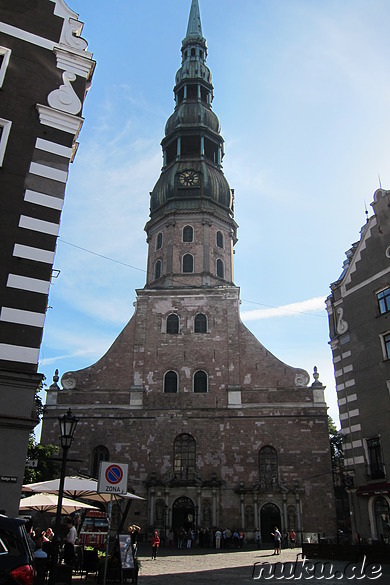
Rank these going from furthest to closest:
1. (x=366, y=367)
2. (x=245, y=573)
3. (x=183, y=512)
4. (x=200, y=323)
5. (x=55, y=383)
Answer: (x=200, y=323) < (x=55, y=383) < (x=183, y=512) < (x=366, y=367) < (x=245, y=573)

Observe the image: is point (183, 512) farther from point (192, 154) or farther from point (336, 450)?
point (192, 154)

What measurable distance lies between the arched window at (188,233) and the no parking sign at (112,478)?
83.5 feet

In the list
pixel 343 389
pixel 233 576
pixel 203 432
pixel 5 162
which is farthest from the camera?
pixel 203 432

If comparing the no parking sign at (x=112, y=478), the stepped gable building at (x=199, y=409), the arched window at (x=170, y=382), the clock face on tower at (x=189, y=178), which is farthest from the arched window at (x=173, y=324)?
the no parking sign at (x=112, y=478)

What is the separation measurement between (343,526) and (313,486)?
17162mm

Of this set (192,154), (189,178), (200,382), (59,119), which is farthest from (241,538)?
(192,154)

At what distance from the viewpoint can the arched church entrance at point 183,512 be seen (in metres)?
Result: 25.1

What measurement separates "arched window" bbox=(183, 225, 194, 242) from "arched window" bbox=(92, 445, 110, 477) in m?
13.8

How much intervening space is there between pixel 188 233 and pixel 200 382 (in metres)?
10.1

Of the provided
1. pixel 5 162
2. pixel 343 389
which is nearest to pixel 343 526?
pixel 343 389

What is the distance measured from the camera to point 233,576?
12297 millimetres

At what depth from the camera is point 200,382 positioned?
28266mm

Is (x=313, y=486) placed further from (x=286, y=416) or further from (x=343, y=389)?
(x=343, y=389)

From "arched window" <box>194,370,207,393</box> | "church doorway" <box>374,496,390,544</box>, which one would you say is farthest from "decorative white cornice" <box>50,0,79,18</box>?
"arched window" <box>194,370,207,393</box>
